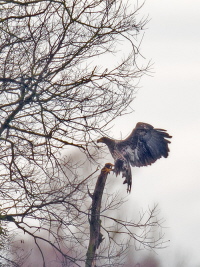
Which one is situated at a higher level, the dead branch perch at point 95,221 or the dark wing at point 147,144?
the dark wing at point 147,144

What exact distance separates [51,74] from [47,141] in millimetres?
900

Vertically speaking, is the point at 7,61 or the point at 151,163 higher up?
the point at 151,163

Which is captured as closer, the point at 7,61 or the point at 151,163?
the point at 7,61

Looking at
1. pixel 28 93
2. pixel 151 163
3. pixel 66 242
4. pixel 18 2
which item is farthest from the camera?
pixel 151 163

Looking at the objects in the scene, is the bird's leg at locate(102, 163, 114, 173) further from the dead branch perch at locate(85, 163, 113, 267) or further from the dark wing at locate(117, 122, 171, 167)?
the dark wing at locate(117, 122, 171, 167)

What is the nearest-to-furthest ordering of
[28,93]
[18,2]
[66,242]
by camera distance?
1. [18,2]
2. [28,93]
3. [66,242]

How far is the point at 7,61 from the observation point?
10500 millimetres

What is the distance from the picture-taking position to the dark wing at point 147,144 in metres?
14.6

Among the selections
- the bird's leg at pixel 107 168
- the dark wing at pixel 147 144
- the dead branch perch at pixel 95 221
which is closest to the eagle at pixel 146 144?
the dark wing at pixel 147 144

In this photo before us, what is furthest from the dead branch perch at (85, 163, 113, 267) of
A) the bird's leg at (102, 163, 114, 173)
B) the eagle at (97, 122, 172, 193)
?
the eagle at (97, 122, 172, 193)

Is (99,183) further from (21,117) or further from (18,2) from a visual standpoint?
(18,2)

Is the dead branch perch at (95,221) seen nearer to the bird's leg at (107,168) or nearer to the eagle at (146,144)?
the bird's leg at (107,168)

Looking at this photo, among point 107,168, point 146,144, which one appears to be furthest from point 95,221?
point 146,144

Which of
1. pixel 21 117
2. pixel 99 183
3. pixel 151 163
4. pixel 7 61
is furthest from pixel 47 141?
pixel 151 163
